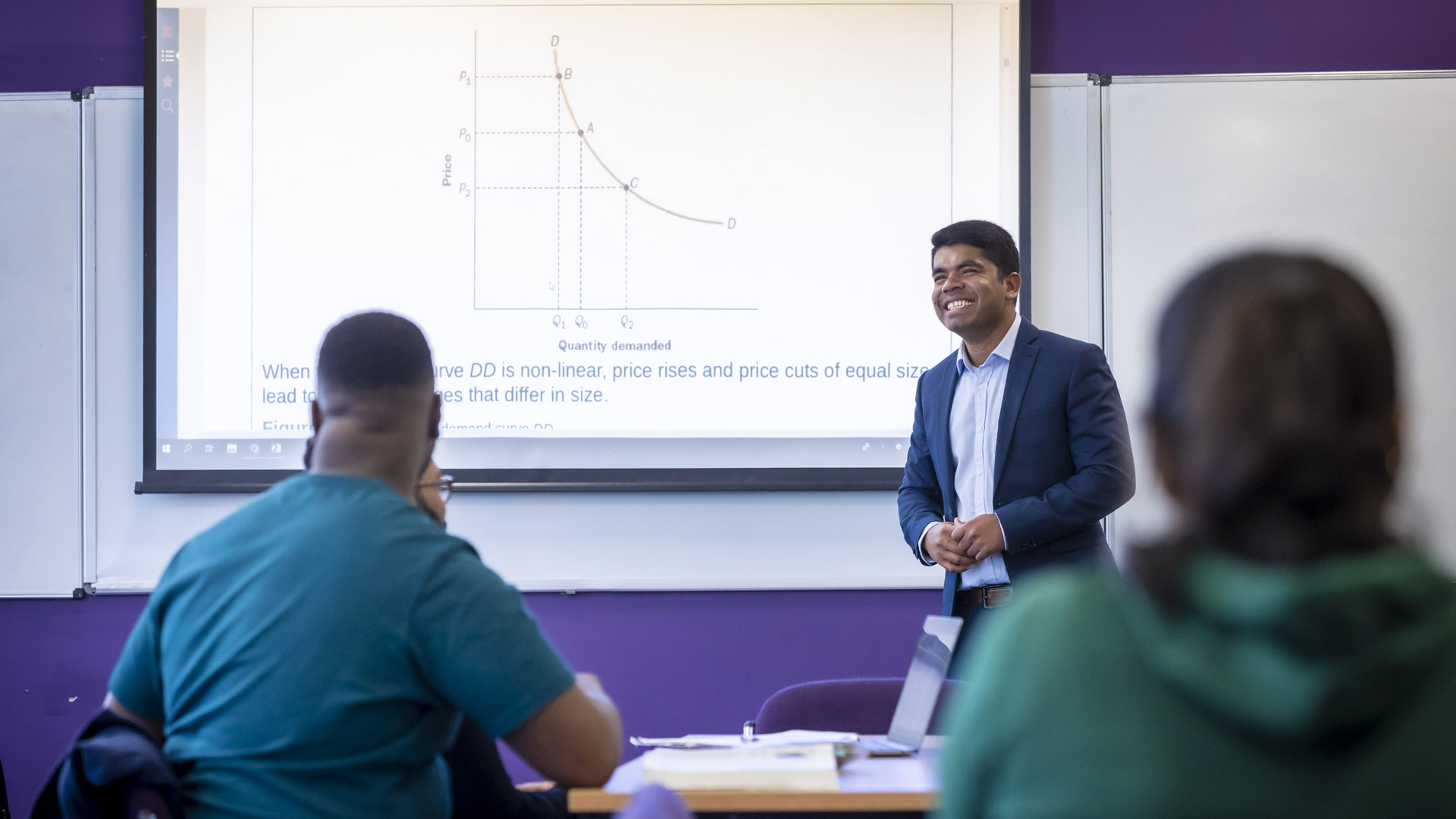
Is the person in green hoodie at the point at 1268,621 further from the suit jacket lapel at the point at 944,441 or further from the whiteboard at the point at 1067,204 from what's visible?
the whiteboard at the point at 1067,204

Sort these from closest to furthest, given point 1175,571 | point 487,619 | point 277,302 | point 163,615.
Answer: point 1175,571 < point 487,619 < point 163,615 < point 277,302

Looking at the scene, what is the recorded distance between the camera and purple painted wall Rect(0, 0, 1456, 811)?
3162 mm

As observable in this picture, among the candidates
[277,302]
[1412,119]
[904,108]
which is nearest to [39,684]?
[277,302]

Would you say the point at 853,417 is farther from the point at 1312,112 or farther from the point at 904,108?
the point at 1312,112

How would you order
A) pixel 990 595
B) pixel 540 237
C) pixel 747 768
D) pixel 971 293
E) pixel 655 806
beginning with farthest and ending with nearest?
1. pixel 540 237
2. pixel 971 293
3. pixel 990 595
4. pixel 747 768
5. pixel 655 806

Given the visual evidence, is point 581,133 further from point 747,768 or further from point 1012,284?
point 747,768

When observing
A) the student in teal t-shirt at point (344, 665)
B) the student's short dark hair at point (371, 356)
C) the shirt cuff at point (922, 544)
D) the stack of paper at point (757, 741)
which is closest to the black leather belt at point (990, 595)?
the shirt cuff at point (922, 544)

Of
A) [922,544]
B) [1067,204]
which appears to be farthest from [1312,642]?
[1067,204]

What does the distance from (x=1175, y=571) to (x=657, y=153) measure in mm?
2655

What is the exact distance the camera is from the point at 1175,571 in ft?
2.23

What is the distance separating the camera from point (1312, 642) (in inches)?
25.0

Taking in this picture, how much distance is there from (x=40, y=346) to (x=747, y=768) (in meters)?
2.78

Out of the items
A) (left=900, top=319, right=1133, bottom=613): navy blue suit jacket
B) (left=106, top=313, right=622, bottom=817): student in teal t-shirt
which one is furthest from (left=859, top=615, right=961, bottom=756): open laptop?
(left=900, top=319, right=1133, bottom=613): navy blue suit jacket

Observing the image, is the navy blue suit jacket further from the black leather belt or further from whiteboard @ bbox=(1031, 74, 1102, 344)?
whiteboard @ bbox=(1031, 74, 1102, 344)
